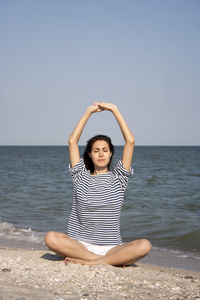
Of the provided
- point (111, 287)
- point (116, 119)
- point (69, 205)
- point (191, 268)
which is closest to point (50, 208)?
point (69, 205)

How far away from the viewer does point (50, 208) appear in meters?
10.2

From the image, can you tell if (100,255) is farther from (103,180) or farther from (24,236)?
(24,236)

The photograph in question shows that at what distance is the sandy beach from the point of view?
10.8ft

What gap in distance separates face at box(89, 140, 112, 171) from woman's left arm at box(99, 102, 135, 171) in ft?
0.75

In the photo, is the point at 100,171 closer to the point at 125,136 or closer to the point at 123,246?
the point at 125,136

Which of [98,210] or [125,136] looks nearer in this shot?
[98,210]

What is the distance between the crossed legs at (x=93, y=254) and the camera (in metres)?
4.46

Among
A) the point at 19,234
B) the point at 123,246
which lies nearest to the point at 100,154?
the point at 123,246

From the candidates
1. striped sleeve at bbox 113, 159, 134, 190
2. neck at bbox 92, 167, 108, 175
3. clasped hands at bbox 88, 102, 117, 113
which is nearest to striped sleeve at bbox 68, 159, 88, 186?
neck at bbox 92, 167, 108, 175

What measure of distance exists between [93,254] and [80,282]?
0.87m

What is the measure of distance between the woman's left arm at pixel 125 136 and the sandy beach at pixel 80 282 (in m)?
1.32

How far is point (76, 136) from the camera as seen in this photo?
4848 millimetres

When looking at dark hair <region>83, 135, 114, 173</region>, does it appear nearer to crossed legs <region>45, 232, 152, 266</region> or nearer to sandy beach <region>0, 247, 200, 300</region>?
crossed legs <region>45, 232, 152, 266</region>

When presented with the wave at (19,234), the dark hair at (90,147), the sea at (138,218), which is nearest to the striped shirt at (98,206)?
the dark hair at (90,147)
